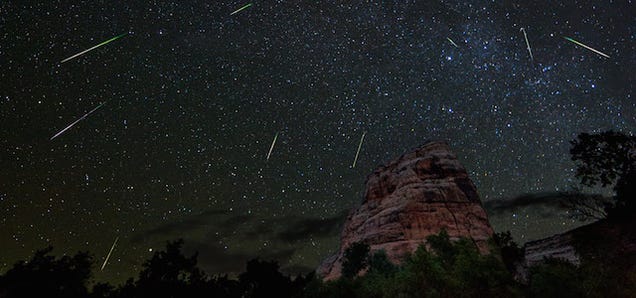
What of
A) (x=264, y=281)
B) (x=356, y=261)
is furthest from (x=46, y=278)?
(x=356, y=261)

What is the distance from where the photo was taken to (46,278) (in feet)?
46.6

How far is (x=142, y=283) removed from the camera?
15000 mm

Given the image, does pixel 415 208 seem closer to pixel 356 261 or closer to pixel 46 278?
pixel 356 261

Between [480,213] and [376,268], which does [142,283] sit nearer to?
[376,268]

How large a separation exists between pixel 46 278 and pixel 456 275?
34.6 metres

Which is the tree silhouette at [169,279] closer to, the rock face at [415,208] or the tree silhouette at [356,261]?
the tree silhouette at [356,261]

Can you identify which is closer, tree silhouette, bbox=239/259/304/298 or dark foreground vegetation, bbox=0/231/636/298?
dark foreground vegetation, bbox=0/231/636/298

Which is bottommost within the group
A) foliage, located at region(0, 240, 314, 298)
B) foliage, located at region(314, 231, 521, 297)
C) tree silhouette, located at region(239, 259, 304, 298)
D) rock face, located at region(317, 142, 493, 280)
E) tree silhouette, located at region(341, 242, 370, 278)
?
tree silhouette, located at region(341, 242, 370, 278)

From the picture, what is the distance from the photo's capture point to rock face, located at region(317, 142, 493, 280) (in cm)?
7562

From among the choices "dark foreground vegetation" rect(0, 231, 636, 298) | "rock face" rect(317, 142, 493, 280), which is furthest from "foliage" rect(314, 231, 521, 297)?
"rock face" rect(317, 142, 493, 280)

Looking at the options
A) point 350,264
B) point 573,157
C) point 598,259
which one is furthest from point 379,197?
point 598,259

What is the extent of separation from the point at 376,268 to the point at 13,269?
51.3m

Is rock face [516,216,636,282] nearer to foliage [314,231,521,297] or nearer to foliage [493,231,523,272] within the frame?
foliage [314,231,521,297]

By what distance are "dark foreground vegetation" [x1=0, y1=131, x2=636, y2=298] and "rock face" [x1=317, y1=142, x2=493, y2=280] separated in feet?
90.5
